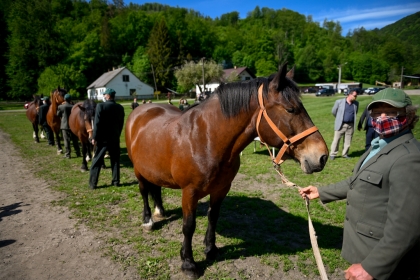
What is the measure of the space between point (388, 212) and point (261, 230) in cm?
304

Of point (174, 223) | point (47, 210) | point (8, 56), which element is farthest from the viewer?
point (8, 56)

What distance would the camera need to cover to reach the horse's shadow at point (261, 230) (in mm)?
3729

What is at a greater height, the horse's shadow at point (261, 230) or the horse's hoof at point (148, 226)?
the horse's hoof at point (148, 226)

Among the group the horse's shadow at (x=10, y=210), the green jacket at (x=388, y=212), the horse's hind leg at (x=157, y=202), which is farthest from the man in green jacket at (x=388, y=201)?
the horse's shadow at (x=10, y=210)

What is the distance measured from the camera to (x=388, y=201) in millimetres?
1532

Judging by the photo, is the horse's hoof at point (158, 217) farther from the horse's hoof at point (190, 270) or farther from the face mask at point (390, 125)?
the face mask at point (390, 125)

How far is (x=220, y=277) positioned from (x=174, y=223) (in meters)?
1.62

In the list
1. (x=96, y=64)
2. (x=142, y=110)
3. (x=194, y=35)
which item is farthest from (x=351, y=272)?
(x=194, y=35)

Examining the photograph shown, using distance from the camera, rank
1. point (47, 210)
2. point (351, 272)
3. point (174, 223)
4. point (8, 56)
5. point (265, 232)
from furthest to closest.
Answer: point (8, 56)
point (47, 210)
point (174, 223)
point (265, 232)
point (351, 272)

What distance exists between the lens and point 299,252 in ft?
11.9

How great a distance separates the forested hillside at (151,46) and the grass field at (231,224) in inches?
1812

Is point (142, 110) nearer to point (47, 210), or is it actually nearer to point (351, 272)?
point (47, 210)

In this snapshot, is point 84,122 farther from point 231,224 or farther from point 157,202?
point 231,224

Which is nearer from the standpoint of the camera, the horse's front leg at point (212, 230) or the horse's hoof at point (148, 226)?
the horse's front leg at point (212, 230)
